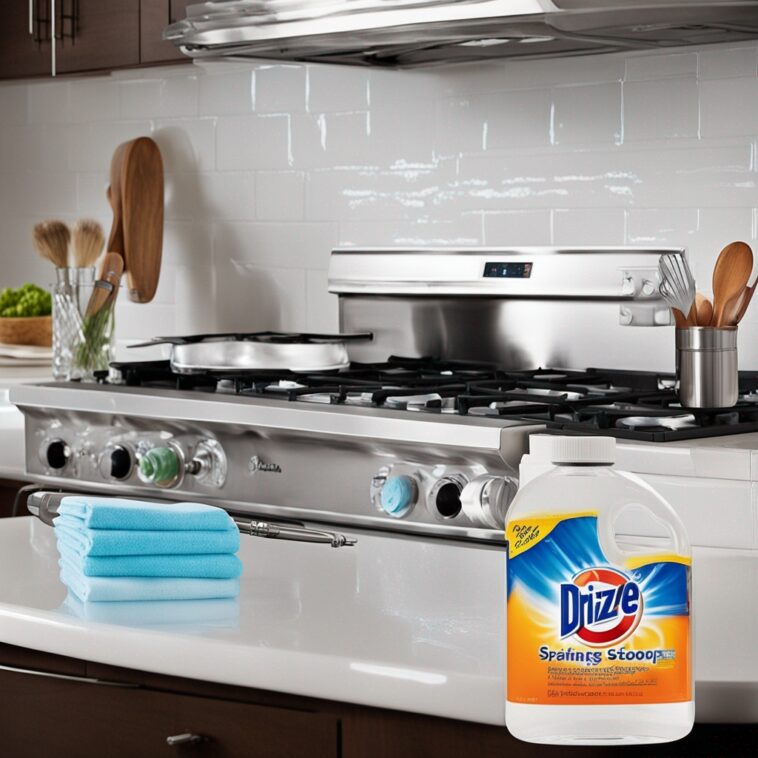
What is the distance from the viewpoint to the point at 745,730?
1.09m

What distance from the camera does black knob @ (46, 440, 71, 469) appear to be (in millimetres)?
2984

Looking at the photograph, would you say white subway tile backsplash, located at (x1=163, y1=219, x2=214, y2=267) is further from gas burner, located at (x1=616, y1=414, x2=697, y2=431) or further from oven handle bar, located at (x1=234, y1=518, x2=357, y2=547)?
oven handle bar, located at (x1=234, y1=518, x2=357, y2=547)

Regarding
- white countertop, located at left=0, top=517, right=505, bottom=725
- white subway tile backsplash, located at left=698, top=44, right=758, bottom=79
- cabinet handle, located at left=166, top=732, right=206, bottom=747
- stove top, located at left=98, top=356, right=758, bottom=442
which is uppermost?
white subway tile backsplash, located at left=698, top=44, right=758, bottom=79

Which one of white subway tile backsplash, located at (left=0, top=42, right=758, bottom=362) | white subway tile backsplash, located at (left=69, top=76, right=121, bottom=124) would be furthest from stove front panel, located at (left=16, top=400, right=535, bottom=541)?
white subway tile backsplash, located at (left=69, top=76, right=121, bottom=124)

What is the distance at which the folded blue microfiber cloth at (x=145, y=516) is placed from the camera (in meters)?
1.39

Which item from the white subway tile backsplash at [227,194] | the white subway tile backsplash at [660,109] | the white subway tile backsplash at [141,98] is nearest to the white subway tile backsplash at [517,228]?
the white subway tile backsplash at [660,109]

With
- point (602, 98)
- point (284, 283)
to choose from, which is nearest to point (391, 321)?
point (284, 283)

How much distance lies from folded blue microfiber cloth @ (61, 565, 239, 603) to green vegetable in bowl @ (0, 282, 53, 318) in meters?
2.53

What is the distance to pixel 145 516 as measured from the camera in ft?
4.58

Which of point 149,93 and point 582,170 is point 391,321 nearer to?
point 582,170

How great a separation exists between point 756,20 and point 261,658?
6.05 ft

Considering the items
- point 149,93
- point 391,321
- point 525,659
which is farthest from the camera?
point 149,93

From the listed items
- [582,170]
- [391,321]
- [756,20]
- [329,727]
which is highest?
[756,20]

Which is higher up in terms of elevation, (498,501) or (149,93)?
(149,93)
